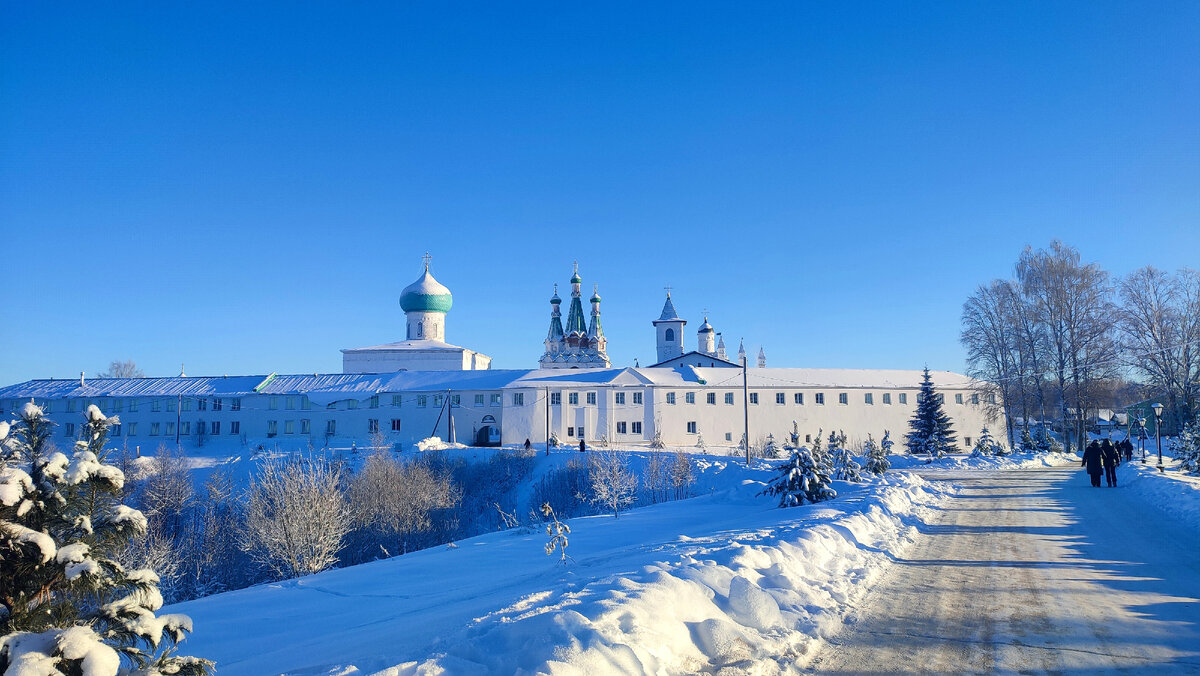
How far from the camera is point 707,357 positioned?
56156mm

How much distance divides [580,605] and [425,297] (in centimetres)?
5927

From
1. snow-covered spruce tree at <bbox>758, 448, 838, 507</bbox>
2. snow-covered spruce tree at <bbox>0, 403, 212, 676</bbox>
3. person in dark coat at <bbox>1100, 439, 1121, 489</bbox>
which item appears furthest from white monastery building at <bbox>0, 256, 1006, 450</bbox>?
snow-covered spruce tree at <bbox>0, 403, 212, 676</bbox>

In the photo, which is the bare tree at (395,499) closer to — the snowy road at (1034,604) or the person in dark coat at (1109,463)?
the snowy road at (1034,604)

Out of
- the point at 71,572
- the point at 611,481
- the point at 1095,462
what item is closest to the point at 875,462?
the point at 1095,462

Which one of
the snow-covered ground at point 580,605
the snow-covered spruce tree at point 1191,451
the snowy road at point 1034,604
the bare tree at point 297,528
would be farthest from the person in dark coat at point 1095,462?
the bare tree at point 297,528

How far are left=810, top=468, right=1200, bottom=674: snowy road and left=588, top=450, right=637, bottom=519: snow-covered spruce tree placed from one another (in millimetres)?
15723

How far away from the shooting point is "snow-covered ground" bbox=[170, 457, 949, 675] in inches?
192

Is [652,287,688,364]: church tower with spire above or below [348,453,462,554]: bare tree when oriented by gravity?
above

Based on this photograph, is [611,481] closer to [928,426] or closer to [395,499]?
[395,499]

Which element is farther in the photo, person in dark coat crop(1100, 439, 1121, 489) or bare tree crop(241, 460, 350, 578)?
bare tree crop(241, 460, 350, 578)

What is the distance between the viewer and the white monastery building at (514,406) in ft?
147

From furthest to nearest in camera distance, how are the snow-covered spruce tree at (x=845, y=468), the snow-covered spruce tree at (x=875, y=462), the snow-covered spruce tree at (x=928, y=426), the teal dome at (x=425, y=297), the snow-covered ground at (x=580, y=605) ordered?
the teal dome at (x=425, y=297) < the snow-covered spruce tree at (x=928, y=426) < the snow-covered spruce tree at (x=875, y=462) < the snow-covered spruce tree at (x=845, y=468) < the snow-covered ground at (x=580, y=605)

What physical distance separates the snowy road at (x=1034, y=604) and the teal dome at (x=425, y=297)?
180ft

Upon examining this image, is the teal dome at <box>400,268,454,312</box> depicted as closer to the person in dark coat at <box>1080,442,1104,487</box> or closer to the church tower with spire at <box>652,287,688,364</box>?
the church tower with spire at <box>652,287,688,364</box>
